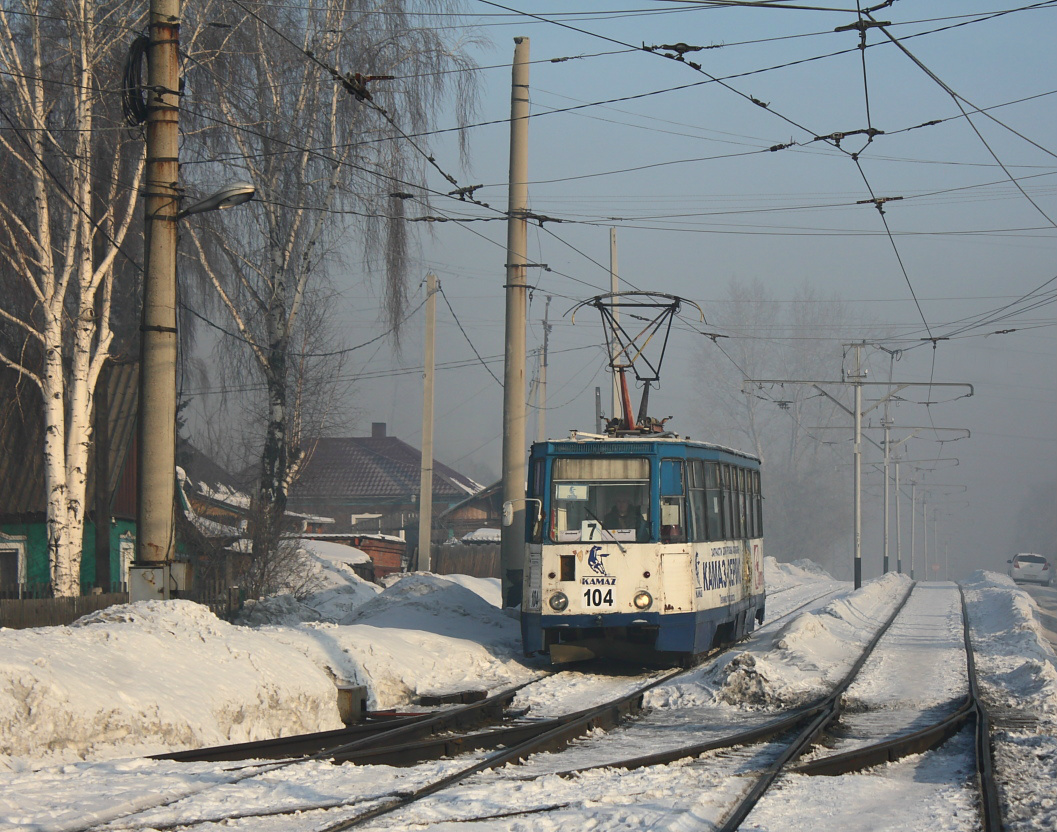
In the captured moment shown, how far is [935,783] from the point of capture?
784cm

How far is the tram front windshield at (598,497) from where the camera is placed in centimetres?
1429

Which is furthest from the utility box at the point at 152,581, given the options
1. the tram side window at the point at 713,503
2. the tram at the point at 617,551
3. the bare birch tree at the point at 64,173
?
the bare birch tree at the point at 64,173

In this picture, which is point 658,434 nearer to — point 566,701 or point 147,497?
point 566,701

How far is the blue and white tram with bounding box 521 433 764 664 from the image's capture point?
46.2ft

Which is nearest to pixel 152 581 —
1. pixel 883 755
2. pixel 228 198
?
pixel 228 198

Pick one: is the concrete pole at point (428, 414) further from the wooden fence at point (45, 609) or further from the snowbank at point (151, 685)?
the snowbank at point (151, 685)

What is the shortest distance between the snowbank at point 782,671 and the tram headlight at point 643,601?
94cm

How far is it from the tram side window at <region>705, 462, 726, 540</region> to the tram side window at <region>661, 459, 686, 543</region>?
2.96 ft

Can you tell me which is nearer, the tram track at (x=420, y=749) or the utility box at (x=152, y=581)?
the tram track at (x=420, y=749)

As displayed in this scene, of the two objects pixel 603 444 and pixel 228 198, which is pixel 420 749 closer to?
pixel 228 198

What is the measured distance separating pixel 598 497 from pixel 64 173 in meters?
11.0

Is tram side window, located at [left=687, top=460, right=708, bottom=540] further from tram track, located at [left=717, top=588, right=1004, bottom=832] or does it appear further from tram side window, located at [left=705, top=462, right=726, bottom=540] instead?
tram track, located at [left=717, top=588, right=1004, bottom=832]

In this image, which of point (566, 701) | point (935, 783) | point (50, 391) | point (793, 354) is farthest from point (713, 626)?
point (793, 354)

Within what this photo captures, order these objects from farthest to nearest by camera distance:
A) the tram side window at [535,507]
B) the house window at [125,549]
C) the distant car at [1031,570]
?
the distant car at [1031,570] < the house window at [125,549] < the tram side window at [535,507]
